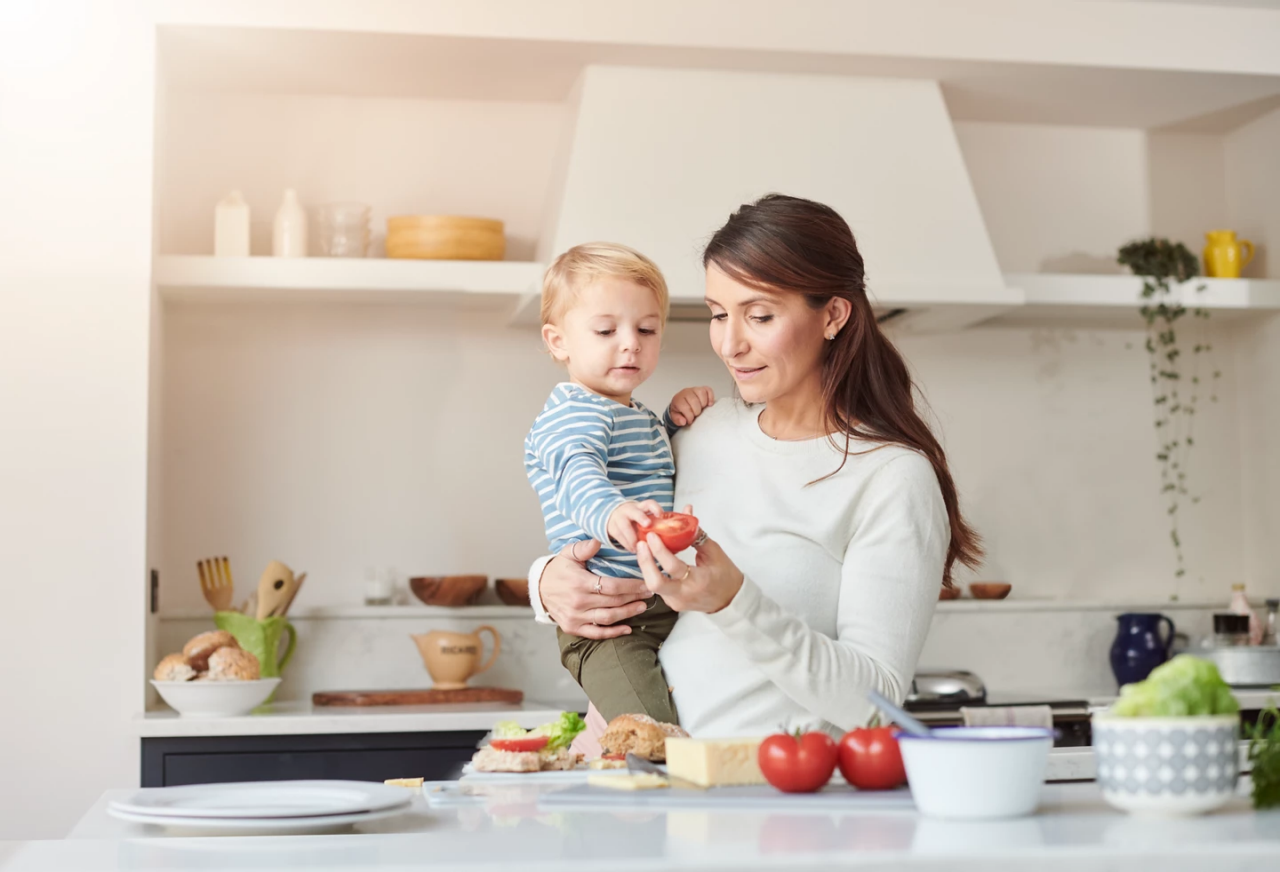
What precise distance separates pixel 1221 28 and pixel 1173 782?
3.19 m

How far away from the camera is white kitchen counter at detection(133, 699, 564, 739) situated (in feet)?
10.1

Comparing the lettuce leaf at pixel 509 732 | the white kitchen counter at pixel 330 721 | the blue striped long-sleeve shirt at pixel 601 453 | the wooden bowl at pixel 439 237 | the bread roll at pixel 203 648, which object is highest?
the wooden bowl at pixel 439 237

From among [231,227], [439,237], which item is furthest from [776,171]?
[231,227]

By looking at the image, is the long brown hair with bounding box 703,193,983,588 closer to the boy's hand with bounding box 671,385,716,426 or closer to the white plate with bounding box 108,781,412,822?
the boy's hand with bounding box 671,385,716,426

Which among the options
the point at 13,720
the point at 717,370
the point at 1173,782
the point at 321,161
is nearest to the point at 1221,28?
the point at 717,370

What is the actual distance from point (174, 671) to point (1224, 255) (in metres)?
3.19

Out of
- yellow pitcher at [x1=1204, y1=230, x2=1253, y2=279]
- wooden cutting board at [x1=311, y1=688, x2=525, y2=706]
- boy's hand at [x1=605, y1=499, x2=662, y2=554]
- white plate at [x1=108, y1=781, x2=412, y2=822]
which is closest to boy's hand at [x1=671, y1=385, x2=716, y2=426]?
boy's hand at [x1=605, y1=499, x2=662, y2=554]

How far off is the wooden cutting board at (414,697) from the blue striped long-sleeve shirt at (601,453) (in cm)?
157

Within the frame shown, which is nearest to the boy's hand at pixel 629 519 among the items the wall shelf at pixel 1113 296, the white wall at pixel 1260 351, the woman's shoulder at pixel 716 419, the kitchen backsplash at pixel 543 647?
the woman's shoulder at pixel 716 419

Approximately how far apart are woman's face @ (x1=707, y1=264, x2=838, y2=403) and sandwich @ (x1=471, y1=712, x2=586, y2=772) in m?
0.54

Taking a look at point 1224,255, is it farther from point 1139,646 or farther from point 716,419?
point 716,419

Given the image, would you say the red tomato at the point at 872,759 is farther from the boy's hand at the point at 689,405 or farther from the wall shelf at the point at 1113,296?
the wall shelf at the point at 1113,296

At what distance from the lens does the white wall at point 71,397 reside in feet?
10.5

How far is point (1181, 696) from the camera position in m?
1.14
